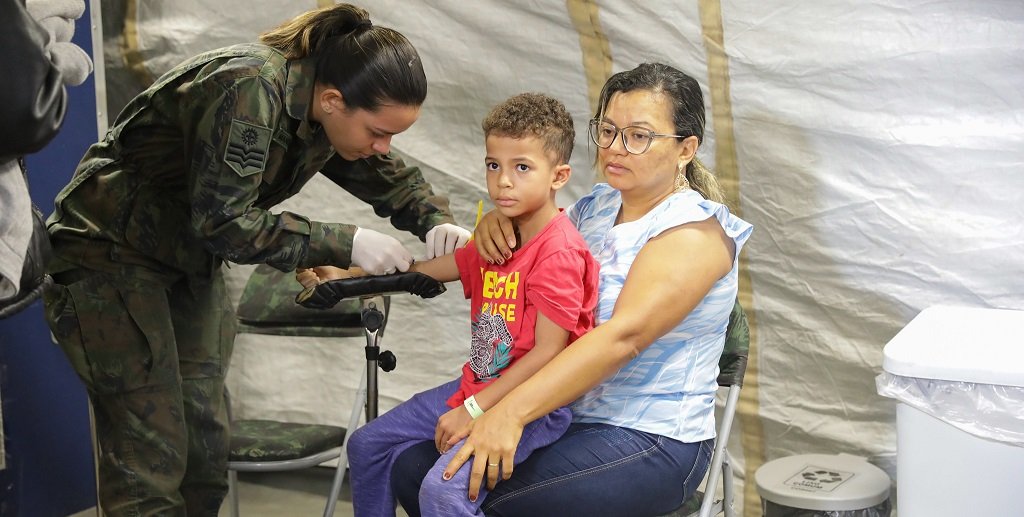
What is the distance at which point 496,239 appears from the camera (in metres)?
1.84

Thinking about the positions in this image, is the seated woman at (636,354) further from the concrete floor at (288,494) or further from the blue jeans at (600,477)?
the concrete floor at (288,494)

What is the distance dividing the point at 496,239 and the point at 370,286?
271mm

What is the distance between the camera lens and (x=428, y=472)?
5.59 ft

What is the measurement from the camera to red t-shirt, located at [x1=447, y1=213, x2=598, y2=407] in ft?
5.69

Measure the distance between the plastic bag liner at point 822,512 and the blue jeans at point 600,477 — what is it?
0.58 meters

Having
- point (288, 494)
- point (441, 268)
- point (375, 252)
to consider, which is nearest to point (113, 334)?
point (375, 252)

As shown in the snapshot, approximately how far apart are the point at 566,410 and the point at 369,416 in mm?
724

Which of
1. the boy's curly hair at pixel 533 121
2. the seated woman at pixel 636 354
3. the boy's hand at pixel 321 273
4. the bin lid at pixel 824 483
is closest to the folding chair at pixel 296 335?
the boy's hand at pixel 321 273

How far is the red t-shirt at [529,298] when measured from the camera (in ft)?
5.69

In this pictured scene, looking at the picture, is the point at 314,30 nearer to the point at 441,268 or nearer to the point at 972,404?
the point at 441,268

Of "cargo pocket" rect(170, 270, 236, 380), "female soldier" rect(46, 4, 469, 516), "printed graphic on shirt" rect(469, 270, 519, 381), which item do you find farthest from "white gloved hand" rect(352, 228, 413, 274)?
"cargo pocket" rect(170, 270, 236, 380)

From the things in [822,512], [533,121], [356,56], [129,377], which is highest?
[356,56]

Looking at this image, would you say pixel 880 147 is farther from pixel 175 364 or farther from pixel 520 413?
pixel 175 364

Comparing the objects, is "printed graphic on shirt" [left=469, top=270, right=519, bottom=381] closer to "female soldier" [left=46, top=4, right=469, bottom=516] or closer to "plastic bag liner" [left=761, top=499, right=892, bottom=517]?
"female soldier" [left=46, top=4, right=469, bottom=516]
